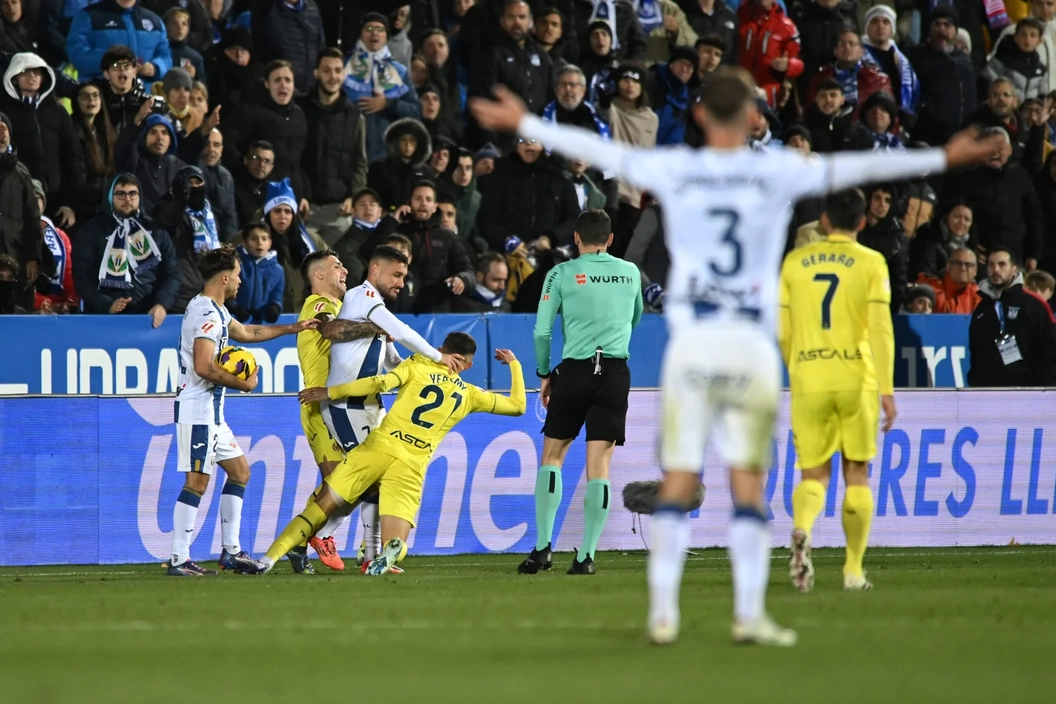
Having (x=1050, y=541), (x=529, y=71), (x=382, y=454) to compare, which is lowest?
(x=1050, y=541)

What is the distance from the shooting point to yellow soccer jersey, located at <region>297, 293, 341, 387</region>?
12672mm

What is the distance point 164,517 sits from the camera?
13.6 metres

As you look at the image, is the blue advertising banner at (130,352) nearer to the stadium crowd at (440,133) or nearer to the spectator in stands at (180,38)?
the stadium crowd at (440,133)

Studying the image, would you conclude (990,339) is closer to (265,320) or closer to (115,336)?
(265,320)

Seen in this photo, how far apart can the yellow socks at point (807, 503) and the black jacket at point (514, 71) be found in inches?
387

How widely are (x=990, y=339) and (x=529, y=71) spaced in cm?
597

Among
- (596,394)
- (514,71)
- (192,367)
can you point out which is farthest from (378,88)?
(596,394)

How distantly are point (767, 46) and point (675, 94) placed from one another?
174 centimetres

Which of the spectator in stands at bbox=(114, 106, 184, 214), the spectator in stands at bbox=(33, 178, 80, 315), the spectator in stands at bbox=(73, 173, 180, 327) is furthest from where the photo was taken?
the spectator in stands at bbox=(114, 106, 184, 214)

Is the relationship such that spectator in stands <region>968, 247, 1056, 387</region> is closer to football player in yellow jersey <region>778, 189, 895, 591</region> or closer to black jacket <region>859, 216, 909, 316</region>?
black jacket <region>859, 216, 909, 316</region>

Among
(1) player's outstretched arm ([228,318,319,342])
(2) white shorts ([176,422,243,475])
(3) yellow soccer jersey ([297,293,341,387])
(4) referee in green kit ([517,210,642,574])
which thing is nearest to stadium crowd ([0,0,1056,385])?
(3) yellow soccer jersey ([297,293,341,387])

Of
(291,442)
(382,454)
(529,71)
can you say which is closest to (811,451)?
(382,454)

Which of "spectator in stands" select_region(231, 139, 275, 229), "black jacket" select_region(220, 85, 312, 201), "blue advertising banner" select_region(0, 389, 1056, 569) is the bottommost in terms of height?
"blue advertising banner" select_region(0, 389, 1056, 569)

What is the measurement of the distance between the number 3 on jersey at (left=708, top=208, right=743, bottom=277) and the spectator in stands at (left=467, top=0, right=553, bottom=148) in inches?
491
